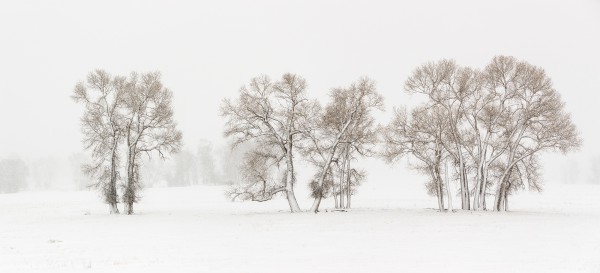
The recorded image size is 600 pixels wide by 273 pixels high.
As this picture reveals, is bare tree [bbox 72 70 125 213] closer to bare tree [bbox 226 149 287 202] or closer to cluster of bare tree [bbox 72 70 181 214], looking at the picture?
cluster of bare tree [bbox 72 70 181 214]

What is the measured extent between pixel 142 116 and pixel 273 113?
32.9ft

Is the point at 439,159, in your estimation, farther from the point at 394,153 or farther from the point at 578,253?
the point at 578,253

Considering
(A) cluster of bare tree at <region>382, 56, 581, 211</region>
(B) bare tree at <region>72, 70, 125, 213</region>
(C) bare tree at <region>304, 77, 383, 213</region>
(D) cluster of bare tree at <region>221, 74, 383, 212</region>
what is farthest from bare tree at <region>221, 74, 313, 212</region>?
(B) bare tree at <region>72, 70, 125, 213</region>

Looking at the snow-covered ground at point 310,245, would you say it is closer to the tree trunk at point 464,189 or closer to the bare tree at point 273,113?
the tree trunk at point 464,189

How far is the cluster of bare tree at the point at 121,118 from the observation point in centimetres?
4044

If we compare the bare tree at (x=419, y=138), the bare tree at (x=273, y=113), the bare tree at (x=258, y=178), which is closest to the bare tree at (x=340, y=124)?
the bare tree at (x=273, y=113)

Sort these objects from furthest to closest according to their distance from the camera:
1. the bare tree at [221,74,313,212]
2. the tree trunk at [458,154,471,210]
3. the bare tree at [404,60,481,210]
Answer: the tree trunk at [458,154,471,210], the bare tree at [221,74,313,212], the bare tree at [404,60,481,210]

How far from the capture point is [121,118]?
4109cm

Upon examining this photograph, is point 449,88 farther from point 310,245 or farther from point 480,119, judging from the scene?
point 310,245

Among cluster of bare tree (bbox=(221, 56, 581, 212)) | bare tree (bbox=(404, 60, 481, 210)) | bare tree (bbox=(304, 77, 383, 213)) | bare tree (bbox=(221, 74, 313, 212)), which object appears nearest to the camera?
cluster of bare tree (bbox=(221, 56, 581, 212))

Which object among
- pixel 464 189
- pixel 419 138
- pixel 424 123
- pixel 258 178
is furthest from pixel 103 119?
pixel 464 189

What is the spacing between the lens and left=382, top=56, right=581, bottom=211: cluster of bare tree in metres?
37.0

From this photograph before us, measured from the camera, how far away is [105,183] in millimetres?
40594

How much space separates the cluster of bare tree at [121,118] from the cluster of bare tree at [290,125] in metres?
5.54
